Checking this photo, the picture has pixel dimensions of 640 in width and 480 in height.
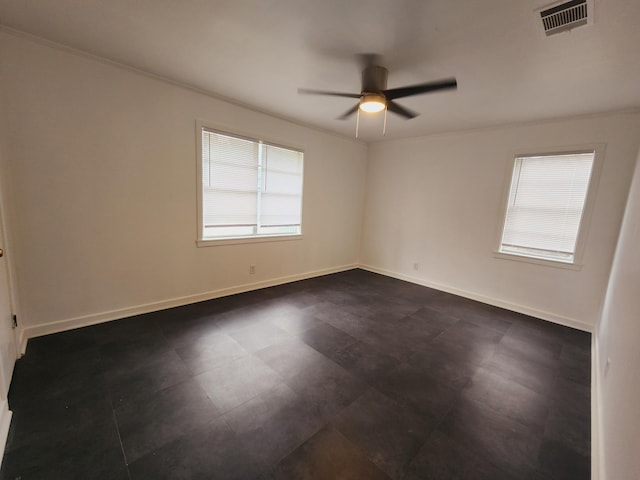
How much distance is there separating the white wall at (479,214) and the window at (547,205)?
0.13 m

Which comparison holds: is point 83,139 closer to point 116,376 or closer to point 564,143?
point 116,376

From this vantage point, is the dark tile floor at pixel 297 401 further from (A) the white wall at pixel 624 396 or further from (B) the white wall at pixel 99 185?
(B) the white wall at pixel 99 185

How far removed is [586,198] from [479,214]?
1.13 metres

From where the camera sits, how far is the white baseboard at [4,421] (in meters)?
1.35

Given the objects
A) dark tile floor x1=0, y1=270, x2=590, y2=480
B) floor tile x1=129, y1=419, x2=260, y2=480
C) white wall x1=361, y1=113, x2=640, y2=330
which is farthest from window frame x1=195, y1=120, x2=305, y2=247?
floor tile x1=129, y1=419, x2=260, y2=480

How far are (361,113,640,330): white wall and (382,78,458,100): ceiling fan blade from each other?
7.11 ft

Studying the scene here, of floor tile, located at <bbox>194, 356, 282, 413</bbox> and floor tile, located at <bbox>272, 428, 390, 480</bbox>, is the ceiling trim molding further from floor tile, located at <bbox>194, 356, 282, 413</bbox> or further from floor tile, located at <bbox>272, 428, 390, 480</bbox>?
floor tile, located at <bbox>272, 428, 390, 480</bbox>

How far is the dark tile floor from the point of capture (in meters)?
1.37

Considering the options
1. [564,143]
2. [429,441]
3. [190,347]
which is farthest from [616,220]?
[190,347]

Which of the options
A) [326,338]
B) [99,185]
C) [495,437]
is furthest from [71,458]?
[495,437]

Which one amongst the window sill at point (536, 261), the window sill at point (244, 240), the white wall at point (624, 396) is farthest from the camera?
the window sill at point (244, 240)

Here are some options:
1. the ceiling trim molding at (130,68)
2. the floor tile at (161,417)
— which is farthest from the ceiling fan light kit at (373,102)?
the floor tile at (161,417)

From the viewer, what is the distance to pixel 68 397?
1710 mm

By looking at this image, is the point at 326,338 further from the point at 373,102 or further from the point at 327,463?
the point at 373,102
